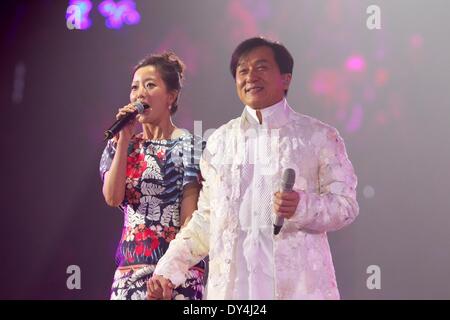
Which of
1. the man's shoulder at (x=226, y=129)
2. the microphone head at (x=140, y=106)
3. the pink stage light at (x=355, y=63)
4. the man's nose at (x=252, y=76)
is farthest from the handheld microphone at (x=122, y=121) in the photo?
the pink stage light at (x=355, y=63)

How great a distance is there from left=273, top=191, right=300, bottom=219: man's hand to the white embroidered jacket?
0.06ft

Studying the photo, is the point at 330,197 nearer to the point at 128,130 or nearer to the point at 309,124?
the point at 309,124

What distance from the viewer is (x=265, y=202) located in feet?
6.70

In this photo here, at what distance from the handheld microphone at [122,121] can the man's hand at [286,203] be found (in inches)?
24.2

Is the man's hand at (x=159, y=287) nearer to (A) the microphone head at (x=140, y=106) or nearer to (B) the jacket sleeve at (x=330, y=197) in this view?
(B) the jacket sleeve at (x=330, y=197)

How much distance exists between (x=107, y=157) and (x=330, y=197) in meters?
0.87

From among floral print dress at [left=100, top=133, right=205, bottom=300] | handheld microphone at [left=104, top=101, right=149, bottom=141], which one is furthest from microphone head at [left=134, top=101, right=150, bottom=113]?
floral print dress at [left=100, top=133, right=205, bottom=300]

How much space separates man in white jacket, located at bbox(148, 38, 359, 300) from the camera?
1.93 m

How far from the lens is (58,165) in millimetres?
2693

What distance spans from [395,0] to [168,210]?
1.20 metres

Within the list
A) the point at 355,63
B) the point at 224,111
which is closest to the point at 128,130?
the point at 224,111

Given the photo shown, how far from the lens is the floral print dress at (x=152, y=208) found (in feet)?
7.22
